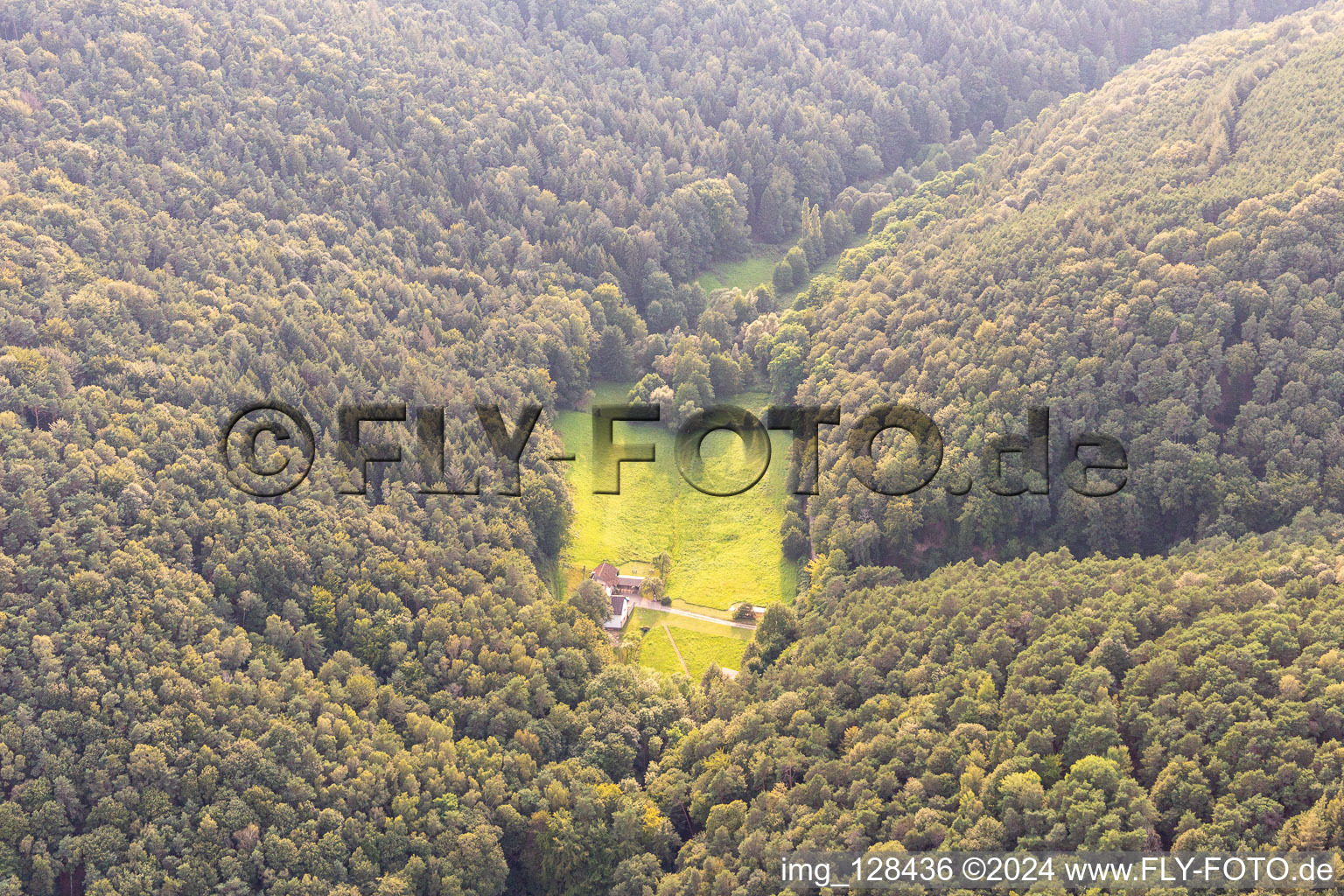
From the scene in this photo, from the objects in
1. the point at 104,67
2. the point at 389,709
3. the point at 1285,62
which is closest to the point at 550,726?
the point at 389,709

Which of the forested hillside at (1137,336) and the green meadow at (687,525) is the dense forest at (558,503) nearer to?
the forested hillside at (1137,336)

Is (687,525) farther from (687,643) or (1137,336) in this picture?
(1137,336)

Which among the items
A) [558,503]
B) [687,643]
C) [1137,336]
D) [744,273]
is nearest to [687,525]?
[558,503]

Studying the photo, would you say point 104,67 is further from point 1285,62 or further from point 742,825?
point 1285,62

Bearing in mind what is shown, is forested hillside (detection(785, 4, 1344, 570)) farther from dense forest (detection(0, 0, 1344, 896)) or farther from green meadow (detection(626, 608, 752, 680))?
green meadow (detection(626, 608, 752, 680))

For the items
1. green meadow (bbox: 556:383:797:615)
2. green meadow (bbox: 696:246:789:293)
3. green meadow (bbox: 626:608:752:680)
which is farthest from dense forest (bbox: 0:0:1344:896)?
green meadow (bbox: 626:608:752:680)
